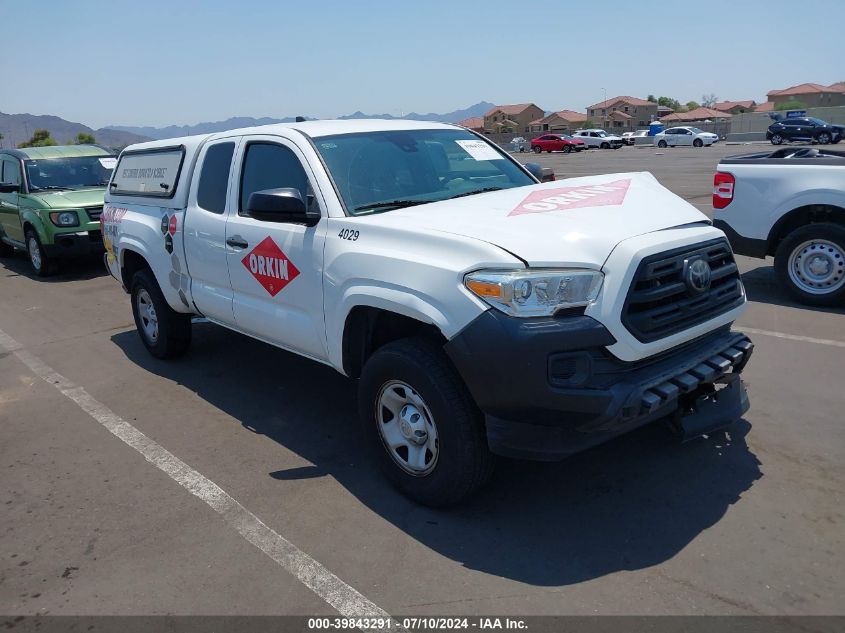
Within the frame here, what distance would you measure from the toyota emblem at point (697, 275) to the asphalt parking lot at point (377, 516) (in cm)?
109

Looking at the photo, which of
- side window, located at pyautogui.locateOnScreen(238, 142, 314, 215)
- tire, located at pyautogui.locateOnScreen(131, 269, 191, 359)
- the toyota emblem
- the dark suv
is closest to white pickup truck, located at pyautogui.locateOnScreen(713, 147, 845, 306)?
the toyota emblem

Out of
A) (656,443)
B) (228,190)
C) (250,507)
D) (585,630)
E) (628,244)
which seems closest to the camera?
(585,630)

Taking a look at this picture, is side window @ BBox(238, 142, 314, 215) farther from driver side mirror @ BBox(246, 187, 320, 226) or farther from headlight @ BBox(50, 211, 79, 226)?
headlight @ BBox(50, 211, 79, 226)

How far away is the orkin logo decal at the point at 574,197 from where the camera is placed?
12.5 feet

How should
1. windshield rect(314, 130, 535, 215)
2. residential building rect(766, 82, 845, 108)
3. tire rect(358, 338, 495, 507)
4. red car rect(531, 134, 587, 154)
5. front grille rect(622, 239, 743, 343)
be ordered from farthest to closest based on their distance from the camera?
residential building rect(766, 82, 845, 108) < red car rect(531, 134, 587, 154) < windshield rect(314, 130, 535, 215) < tire rect(358, 338, 495, 507) < front grille rect(622, 239, 743, 343)

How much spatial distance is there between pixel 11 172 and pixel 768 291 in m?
11.5

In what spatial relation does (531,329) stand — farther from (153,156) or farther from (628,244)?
(153,156)

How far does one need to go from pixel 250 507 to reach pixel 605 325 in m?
2.14

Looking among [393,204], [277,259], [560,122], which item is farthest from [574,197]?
[560,122]

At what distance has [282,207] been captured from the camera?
4000mm

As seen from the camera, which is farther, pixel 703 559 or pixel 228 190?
pixel 228 190

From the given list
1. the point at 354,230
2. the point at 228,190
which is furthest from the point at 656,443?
the point at 228,190

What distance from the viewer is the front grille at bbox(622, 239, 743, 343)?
3250 mm

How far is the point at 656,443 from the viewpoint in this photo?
4359mm
